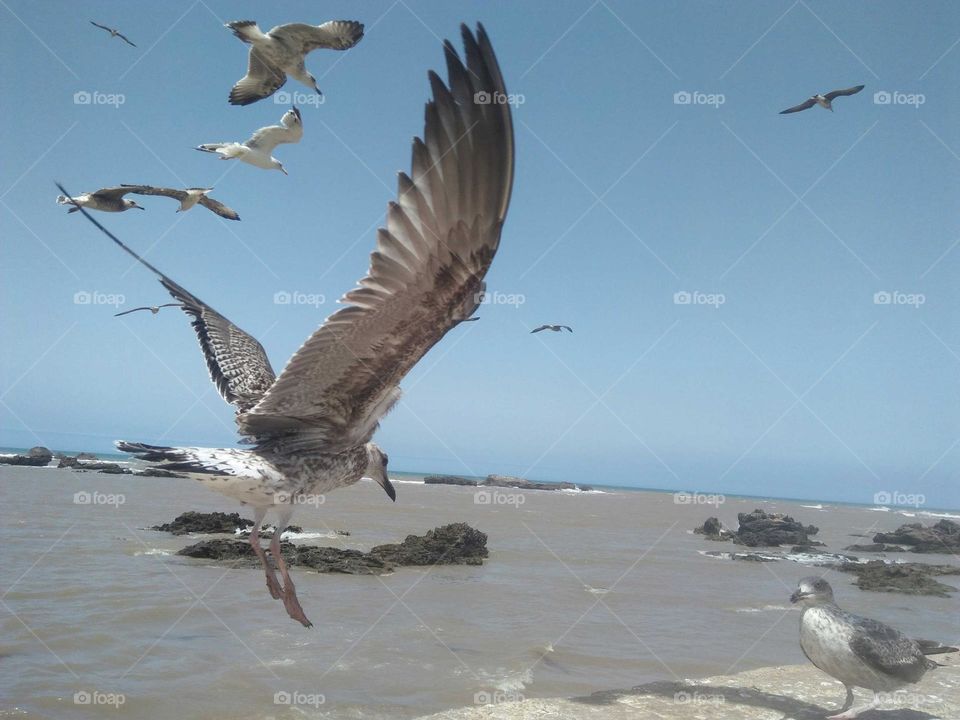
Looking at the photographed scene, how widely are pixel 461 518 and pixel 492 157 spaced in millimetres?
20085

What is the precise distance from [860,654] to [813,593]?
708 mm

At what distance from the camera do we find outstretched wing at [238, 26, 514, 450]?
10.2ft

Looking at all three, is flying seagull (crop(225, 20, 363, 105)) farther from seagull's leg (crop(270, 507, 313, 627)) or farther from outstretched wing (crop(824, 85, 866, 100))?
outstretched wing (crop(824, 85, 866, 100))

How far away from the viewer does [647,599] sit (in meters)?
11.8

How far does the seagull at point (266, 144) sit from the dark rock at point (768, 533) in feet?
61.6

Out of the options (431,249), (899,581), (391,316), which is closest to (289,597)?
(391,316)

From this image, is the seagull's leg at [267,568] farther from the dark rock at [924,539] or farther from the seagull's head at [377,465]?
the dark rock at [924,539]

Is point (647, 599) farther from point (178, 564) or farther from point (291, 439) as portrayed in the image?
point (291, 439)

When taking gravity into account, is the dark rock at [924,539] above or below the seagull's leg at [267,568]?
above

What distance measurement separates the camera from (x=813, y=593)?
707cm
